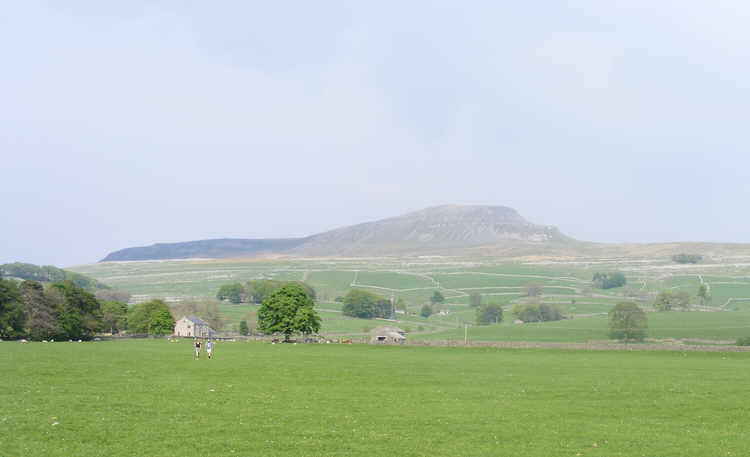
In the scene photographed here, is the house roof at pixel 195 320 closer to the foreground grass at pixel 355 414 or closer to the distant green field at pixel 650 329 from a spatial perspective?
the distant green field at pixel 650 329

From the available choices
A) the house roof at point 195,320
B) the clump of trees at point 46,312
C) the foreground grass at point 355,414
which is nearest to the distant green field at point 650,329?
the house roof at point 195,320

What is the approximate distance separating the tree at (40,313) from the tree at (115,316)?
126 feet

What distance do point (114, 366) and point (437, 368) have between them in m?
22.8

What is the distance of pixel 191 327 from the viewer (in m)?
152

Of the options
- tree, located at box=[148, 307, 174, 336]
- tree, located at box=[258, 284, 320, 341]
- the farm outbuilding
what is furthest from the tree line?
the farm outbuilding

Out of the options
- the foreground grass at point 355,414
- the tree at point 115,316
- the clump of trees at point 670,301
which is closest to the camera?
the foreground grass at point 355,414

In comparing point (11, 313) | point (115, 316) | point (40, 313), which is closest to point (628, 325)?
point (115, 316)

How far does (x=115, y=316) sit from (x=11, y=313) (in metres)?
47.6

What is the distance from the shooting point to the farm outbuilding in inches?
5925

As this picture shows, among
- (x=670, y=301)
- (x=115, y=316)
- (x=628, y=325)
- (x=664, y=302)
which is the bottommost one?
(x=664, y=302)

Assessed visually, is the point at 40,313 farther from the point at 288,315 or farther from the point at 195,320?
the point at 195,320

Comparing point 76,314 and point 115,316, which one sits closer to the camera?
point 76,314

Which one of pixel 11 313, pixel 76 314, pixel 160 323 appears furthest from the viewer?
pixel 160 323

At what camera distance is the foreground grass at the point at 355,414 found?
771 inches
